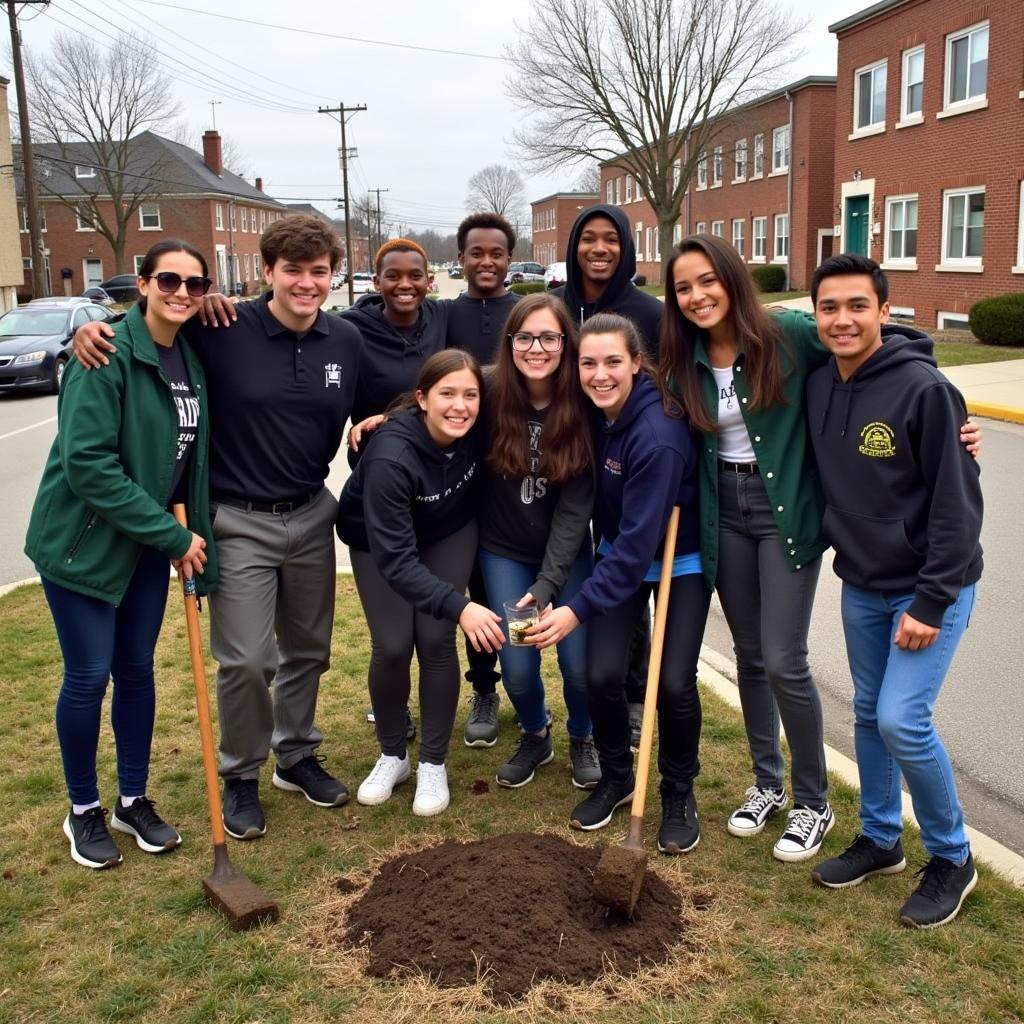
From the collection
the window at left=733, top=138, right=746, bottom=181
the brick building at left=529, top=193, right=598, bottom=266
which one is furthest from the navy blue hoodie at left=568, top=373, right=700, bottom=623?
the brick building at left=529, top=193, right=598, bottom=266

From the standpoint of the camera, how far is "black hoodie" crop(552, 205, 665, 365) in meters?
4.66

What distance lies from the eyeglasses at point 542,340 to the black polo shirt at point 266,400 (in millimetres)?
792

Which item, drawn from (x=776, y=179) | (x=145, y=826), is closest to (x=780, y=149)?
(x=776, y=179)

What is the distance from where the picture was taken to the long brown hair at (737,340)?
3732 mm

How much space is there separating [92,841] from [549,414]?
7.87ft

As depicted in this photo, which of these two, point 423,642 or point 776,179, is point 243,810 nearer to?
point 423,642

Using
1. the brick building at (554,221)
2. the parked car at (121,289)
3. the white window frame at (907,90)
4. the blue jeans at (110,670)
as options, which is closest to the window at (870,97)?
the white window frame at (907,90)

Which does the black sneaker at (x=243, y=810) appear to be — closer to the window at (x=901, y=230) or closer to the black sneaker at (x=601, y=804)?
the black sneaker at (x=601, y=804)

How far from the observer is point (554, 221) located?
95.0 m

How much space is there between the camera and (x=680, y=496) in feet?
13.0

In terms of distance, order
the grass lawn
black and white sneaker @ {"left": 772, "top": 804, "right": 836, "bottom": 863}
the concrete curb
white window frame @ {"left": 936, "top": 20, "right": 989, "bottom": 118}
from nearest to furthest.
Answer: the grass lawn, the concrete curb, black and white sneaker @ {"left": 772, "top": 804, "right": 836, "bottom": 863}, white window frame @ {"left": 936, "top": 20, "right": 989, "bottom": 118}

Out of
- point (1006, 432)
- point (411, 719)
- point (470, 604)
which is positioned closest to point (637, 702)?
point (411, 719)

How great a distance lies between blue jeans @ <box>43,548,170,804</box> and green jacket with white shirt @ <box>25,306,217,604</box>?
12 cm

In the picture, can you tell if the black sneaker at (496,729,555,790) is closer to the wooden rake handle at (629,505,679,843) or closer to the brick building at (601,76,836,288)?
the wooden rake handle at (629,505,679,843)
